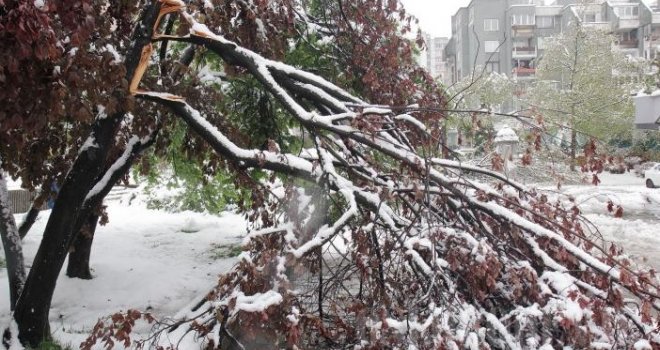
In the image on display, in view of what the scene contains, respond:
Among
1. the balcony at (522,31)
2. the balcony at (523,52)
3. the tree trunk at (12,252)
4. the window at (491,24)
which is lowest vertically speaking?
the tree trunk at (12,252)

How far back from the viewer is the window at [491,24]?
48.8 meters

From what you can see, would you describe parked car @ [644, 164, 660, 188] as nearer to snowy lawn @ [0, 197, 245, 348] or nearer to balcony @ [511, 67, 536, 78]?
snowy lawn @ [0, 197, 245, 348]

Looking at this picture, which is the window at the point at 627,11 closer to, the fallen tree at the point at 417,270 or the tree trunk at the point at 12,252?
the fallen tree at the point at 417,270

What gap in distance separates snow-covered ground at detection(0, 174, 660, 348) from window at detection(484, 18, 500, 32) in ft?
116

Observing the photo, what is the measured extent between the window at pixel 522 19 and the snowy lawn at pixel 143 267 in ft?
139

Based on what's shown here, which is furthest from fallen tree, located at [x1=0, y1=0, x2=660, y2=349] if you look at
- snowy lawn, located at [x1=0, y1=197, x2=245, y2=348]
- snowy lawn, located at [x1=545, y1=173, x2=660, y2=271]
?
snowy lawn, located at [x1=545, y1=173, x2=660, y2=271]

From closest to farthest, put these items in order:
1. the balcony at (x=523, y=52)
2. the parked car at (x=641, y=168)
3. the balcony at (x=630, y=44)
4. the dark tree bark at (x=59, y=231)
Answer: the dark tree bark at (x=59, y=231) → the parked car at (x=641, y=168) → the balcony at (x=630, y=44) → the balcony at (x=523, y=52)

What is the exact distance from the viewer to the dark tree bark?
4.55m

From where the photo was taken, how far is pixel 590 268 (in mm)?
3355

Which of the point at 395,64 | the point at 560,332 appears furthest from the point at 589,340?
the point at 395,64

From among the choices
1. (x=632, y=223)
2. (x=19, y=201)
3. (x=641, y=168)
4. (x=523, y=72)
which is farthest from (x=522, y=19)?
(x=19, y=201)

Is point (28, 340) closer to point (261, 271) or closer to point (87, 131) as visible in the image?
point (87, 131)

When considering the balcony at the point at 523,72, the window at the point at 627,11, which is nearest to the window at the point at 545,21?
the window at the point at 627,11

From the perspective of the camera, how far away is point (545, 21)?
49.6 meters
